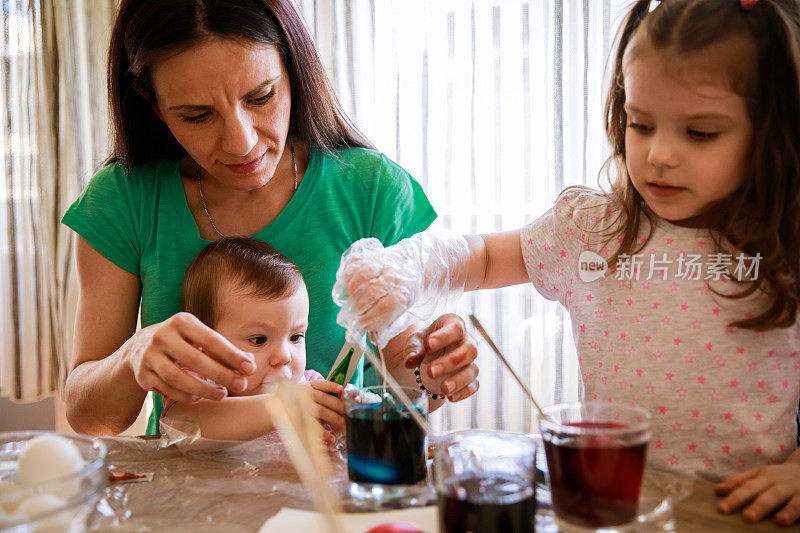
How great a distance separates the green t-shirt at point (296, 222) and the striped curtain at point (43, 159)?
1717 millimetres

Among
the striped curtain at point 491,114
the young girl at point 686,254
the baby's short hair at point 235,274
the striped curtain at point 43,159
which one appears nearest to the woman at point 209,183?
the baby's short hair at point 235,274

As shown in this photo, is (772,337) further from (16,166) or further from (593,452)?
(16,166)

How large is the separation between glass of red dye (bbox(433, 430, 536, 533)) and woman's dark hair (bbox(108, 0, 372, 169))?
0.94 metres

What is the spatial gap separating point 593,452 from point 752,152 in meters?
0.59

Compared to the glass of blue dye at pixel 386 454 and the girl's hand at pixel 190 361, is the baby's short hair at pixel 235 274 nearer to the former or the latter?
the girl's hand at pixel 190 361

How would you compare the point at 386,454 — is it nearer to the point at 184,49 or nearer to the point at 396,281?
the point at 396,281

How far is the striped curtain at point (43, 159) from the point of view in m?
3.05

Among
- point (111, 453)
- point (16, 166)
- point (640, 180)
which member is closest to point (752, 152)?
point (640, 180)

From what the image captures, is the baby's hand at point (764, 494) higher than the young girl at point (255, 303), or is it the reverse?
the young girl at point (255, 303)

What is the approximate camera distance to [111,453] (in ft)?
3.47

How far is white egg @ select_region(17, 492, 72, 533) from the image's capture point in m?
0.65

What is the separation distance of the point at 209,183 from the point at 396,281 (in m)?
0.69

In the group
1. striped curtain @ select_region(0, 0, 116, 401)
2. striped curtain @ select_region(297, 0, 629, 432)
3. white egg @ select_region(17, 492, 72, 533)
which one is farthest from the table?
striped curtain @ select_region(0, 0, 116, 401)

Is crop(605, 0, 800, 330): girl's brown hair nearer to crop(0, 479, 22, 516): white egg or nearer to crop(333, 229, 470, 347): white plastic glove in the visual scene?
crop(333, 229, 470, 347): white plastic glove
